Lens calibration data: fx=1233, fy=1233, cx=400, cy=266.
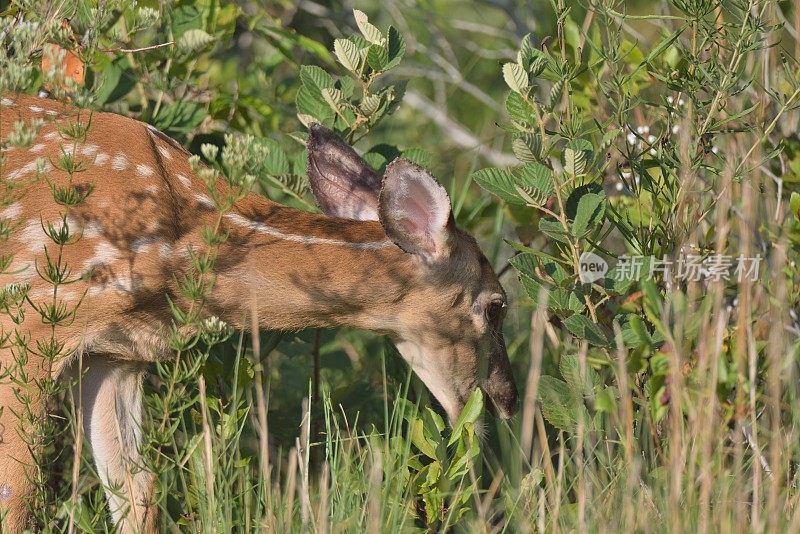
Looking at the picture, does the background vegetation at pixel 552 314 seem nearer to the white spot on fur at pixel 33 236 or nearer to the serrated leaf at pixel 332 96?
the serrated leaf at pixel 332 96

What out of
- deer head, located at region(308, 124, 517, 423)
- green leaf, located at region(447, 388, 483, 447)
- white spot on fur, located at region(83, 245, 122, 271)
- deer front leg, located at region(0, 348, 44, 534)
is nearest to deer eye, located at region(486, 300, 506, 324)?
deer head, located at region(308, 124, 517, 423)

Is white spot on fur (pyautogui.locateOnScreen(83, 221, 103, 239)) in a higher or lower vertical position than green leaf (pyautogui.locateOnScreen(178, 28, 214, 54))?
lower

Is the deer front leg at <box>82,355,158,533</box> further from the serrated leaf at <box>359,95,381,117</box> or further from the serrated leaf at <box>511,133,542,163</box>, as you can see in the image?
the serrated leaf at <box>511,133,542,163</box>

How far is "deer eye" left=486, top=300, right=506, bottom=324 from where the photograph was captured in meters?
4.42

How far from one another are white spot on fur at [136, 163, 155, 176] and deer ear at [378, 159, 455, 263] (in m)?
0.75

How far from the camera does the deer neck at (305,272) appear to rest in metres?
4.03

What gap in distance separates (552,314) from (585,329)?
59cm

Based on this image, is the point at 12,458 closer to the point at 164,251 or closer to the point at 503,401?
the point at 164,251

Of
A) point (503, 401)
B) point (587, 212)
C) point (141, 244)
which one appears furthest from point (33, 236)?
point (503, 401)

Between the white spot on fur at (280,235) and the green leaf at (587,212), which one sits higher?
the green leaf at (587,212)

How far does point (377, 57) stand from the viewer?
4148mm

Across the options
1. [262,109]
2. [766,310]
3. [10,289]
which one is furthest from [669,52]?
[10,289]

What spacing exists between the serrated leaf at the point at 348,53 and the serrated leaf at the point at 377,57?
4cm

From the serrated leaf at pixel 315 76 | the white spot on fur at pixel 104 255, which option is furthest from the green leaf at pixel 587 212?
the white spot on fur at pixel 104 255
